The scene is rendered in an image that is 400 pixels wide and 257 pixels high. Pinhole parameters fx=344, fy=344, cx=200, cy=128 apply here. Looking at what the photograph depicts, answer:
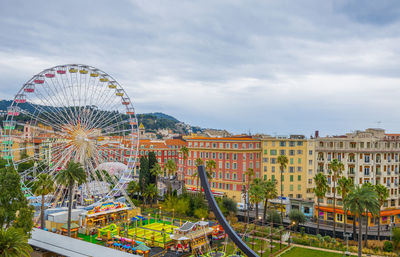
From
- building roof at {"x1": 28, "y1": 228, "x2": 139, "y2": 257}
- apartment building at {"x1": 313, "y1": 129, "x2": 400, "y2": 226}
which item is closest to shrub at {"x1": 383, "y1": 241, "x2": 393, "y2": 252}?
apartment building at {"x1": 313, "y1": 129, "x2": 400, "y2": 226}

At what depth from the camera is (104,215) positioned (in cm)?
6106

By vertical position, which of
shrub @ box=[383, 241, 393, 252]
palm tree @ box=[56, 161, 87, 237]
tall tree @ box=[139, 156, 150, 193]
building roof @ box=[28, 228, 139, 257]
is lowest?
shrub @ box=[383, 241, 393, 252]

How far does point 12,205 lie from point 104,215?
88.4 feet

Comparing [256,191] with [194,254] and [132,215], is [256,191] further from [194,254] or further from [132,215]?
[132,215]

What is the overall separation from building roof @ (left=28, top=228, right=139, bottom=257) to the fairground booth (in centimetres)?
1882

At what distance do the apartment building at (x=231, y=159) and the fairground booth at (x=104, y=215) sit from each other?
88.8 ft

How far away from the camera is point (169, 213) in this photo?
2776 inches

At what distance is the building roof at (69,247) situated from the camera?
33625 millimetres

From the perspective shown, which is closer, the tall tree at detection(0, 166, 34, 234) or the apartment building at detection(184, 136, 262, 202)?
Result: the tall tree at detection(0, 166, 34, 234)

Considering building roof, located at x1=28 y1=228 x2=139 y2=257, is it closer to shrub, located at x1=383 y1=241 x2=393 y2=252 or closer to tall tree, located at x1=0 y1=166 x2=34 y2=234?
tall tree, located at x1=0 y1=166 x2=34 y2=234

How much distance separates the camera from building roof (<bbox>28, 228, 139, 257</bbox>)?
1324 inches

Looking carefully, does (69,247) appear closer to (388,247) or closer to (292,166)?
(388,247)

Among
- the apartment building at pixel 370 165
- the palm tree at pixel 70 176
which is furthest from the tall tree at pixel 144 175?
the apartment building at pixel 370 165

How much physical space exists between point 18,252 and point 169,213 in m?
48.1
